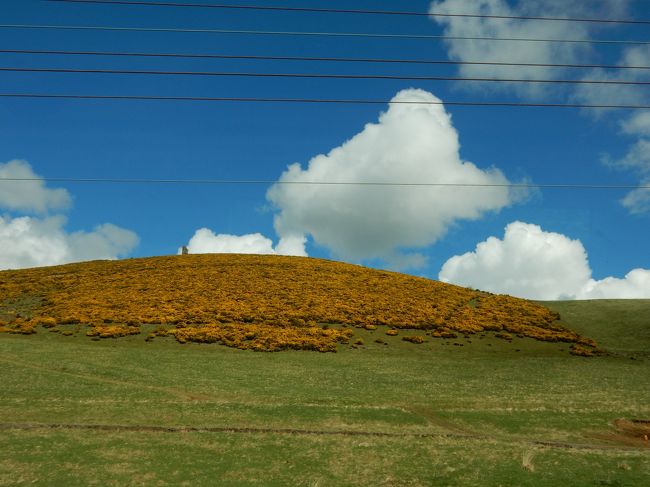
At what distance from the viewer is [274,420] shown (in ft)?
76.0

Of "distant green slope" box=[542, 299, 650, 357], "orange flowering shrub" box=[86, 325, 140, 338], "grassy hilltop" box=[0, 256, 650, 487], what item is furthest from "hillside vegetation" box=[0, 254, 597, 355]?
"distant green slope" box=[542, 299, 650, 357]

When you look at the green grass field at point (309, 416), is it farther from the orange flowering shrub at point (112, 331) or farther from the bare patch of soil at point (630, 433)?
the orange flowering shrub at point (112, 331)

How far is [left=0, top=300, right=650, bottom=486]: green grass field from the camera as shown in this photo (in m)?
17.1

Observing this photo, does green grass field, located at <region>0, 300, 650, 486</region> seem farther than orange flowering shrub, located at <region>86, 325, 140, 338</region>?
No

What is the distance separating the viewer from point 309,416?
23.8 m

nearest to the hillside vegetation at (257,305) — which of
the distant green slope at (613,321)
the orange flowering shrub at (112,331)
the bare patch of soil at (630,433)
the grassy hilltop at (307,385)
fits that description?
the orange flowering shrub at (112,331)

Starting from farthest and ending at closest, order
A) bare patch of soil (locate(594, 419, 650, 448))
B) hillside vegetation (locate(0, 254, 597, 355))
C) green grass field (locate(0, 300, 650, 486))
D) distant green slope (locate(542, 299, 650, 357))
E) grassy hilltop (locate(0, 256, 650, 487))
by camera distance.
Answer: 1. distant green slope (locate(542, 299, 650, 357))
2. hillside vegetation (locate(0, 254, 597, 355))
3. bare patch of soil (locate(594, 419, 650, 448))
4. grassy hilltop (locate(0, 256, 650, 487))
5. green grass field (locate(0, 300, 650, 486))

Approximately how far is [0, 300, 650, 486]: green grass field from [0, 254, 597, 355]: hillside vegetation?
3.79 metres

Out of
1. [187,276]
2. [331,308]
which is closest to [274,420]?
[331,308]

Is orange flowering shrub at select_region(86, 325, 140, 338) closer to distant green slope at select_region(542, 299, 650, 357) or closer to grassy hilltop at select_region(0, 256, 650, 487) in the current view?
grassy hilltop at select_region(0, 256, 650, 487)

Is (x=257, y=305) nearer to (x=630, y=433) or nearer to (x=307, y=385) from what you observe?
(x=307, y=385)

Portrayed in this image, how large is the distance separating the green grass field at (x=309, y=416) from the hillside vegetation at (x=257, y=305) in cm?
379

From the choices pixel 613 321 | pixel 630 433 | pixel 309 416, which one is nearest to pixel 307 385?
pixel 309 416

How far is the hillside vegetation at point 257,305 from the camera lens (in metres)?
46.0
